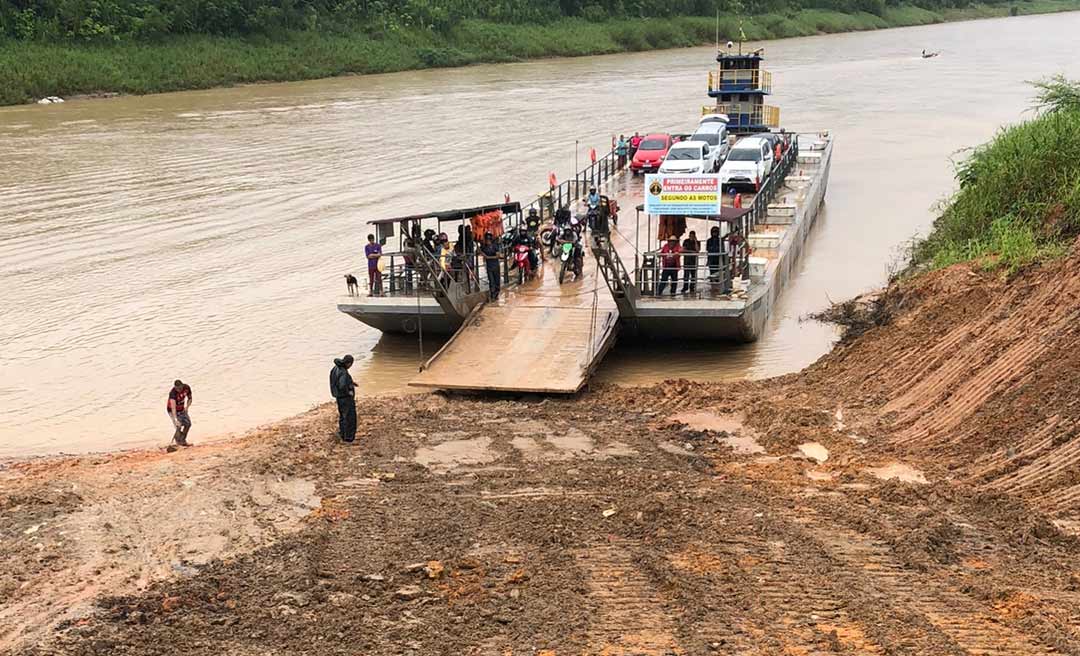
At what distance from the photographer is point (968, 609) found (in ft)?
24.8

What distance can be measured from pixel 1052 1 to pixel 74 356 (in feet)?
489

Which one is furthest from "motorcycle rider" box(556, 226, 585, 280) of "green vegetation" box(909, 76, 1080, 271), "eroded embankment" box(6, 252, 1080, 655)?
"green vegetation" box(909, 76, 1080, 271)

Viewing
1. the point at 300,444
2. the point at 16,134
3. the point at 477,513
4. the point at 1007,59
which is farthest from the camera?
the point at 1007,59

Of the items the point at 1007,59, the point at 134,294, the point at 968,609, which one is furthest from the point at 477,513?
the point at 1007,59

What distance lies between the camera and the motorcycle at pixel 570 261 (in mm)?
19484

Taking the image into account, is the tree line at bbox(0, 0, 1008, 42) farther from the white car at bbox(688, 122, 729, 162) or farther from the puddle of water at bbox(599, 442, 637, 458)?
the puddle of water at bbox(599, 442, 637, 458)

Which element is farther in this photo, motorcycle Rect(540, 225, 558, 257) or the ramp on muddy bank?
motorcycle Rect(540, 225, 558, 257)

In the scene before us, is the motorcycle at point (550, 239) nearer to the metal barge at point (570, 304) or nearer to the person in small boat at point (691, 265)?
the metal barge at point (570, 304)

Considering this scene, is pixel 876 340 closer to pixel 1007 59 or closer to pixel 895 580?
pixel 895 580

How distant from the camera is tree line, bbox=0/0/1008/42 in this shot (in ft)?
209

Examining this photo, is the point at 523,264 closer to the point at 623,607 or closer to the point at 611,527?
the point at 611,527

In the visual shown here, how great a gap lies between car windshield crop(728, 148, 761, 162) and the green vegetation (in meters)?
6.31

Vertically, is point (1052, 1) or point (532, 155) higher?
point (1052, 1)

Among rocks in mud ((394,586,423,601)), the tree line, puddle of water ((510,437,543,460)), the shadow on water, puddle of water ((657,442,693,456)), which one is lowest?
the shadow on water
